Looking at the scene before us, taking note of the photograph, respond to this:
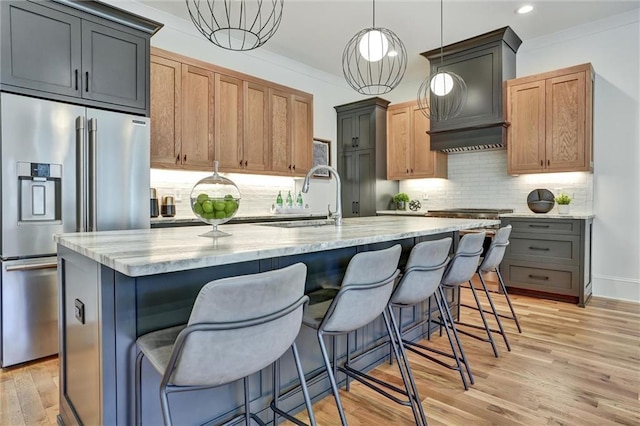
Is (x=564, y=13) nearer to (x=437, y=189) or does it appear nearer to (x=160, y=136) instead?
(x=437, y=189)

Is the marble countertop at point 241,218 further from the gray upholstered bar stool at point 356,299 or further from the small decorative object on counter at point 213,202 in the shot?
the gray upholstered bar stool at point 356,299

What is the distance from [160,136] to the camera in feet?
11.4

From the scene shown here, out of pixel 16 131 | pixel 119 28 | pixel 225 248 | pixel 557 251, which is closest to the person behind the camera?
pixel 225 248

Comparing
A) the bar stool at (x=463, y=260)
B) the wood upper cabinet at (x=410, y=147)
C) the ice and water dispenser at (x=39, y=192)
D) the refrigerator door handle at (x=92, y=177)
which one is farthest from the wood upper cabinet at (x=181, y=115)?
the wood upper cabinet at (x=410, y=147)

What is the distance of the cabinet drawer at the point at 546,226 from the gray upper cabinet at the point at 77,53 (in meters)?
3.92

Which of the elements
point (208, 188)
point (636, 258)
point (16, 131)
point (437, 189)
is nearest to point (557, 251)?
point (636, 258)

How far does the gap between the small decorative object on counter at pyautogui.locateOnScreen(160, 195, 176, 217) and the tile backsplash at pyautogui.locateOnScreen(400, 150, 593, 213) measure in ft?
11.8

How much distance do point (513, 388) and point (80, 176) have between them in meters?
3.11

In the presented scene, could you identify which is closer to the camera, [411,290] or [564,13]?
[411,290]

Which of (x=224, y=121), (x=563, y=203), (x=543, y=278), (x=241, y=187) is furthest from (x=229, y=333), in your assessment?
(x=563, y=203)

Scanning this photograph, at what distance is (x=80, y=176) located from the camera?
8.46 ft

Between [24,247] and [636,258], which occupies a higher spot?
[24,247]

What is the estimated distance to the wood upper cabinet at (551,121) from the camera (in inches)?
151

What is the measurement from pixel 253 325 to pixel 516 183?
14.9ft
